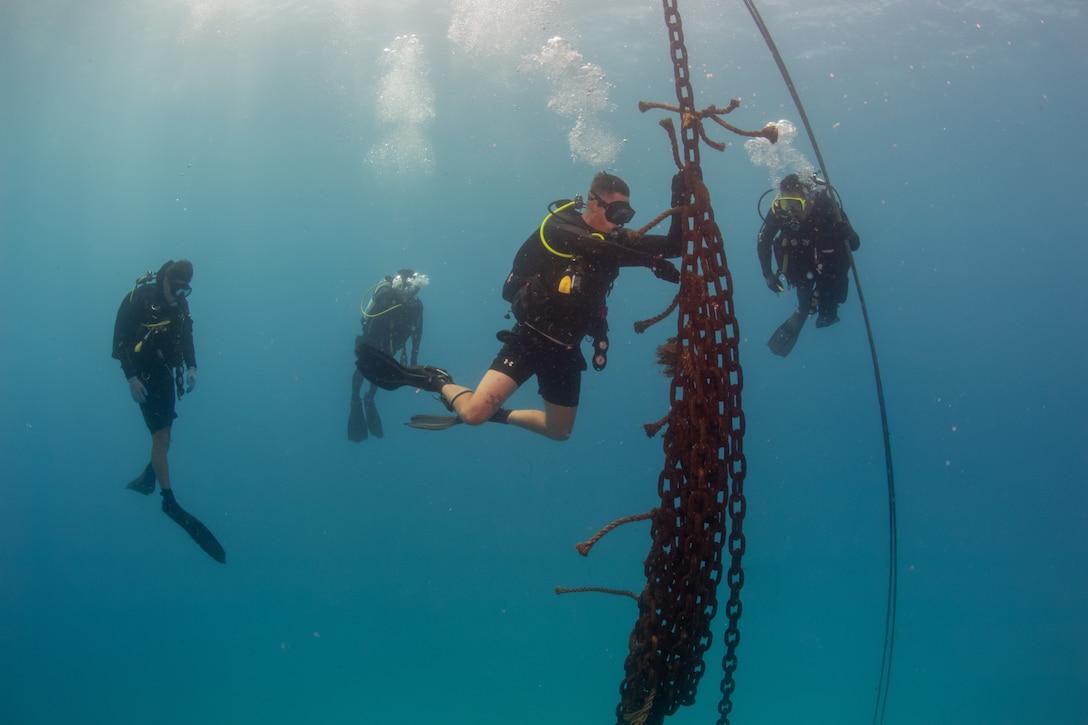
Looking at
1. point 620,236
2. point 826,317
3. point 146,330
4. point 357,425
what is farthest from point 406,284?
point 620,236

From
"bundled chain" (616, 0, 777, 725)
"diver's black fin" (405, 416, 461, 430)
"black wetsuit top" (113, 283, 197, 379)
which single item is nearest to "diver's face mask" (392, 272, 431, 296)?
"black wetsuit top" (113, 283, 197, 379)

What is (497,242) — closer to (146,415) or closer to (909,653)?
(909,653)

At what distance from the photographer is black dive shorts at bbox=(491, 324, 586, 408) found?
4.91m

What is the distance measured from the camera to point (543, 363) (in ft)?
16.7

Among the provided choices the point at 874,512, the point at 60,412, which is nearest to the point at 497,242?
the point at 874,512

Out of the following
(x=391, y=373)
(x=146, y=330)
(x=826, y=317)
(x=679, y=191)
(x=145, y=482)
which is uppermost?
(x=679, y=191)

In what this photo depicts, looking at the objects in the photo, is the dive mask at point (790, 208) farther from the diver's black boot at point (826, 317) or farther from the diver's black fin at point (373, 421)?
Result: the diver's black fin at point (373, 421)

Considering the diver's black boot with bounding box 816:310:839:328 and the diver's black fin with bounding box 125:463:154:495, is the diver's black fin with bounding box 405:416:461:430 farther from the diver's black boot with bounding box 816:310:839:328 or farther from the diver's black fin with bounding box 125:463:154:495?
the diver's black boot with bounding box 816:310:839:328

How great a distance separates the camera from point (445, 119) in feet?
107

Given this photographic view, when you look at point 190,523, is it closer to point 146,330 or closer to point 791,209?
point 146,330

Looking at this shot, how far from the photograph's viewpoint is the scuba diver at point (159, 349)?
751 centimetres

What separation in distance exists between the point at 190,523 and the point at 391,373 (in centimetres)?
503

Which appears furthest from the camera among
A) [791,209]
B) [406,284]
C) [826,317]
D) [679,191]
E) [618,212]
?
[406,284]

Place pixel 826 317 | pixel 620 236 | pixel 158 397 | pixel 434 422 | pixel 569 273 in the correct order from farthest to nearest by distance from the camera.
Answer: pixel 826 317
pixel 158 397
pixel 434 422
pixel 569 273
pixel 620 236
